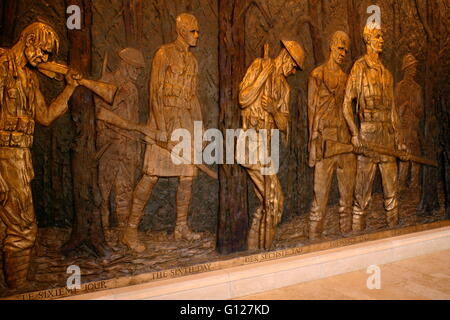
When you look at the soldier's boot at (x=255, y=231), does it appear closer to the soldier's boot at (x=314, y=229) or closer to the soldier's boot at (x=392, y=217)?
the soldier's boot at (x=314, y=229)

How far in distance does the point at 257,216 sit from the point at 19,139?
8.04 feet

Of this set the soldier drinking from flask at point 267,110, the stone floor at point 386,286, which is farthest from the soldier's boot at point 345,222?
the soldier drinking from flask at point 267,110

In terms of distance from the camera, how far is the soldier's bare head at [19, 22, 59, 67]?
3.04 metres

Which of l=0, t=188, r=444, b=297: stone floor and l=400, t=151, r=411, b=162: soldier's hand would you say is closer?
l=0, t=188, r=444, b=297: stone floor

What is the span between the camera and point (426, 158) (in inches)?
221

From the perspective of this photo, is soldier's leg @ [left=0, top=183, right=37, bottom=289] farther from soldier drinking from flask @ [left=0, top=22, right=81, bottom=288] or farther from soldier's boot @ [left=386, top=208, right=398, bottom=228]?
soldier's boot @ [left=386, top=208, right=398, bottom=228]

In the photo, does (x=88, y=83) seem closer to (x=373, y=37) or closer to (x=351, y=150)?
(x=351, y=150)

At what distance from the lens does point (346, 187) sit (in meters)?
4.79

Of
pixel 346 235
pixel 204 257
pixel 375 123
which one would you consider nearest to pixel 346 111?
pixel 375 123

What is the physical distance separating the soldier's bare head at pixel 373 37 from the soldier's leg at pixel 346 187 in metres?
1.43

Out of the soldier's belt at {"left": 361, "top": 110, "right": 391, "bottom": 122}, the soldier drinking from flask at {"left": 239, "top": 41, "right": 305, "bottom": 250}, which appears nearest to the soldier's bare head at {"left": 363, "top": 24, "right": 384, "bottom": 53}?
the soldier's belt at {"left": 361, "top": 110, "right": 391, "bottom": 122}

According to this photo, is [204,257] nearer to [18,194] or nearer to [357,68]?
[18,194]

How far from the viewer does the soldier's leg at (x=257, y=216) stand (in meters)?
4.13

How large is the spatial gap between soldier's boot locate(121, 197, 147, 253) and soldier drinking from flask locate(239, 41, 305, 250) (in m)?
1.21
